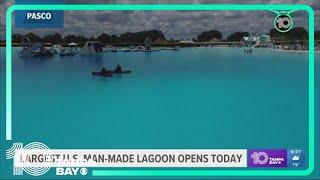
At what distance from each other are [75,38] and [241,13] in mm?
1170

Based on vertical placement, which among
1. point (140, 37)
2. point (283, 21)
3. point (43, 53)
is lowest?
point (43, 53)

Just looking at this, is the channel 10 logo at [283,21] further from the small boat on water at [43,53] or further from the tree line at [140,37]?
Result: the small boat on water at [43,53]

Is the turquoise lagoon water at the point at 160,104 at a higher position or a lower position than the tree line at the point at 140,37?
lower

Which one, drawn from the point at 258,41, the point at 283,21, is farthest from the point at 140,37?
the point at 283,21

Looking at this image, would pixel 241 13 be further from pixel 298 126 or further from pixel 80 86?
pixel 80 86

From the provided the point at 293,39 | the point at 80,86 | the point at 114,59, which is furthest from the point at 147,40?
the point at 293,39

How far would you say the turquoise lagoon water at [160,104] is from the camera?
4680 millimetres
